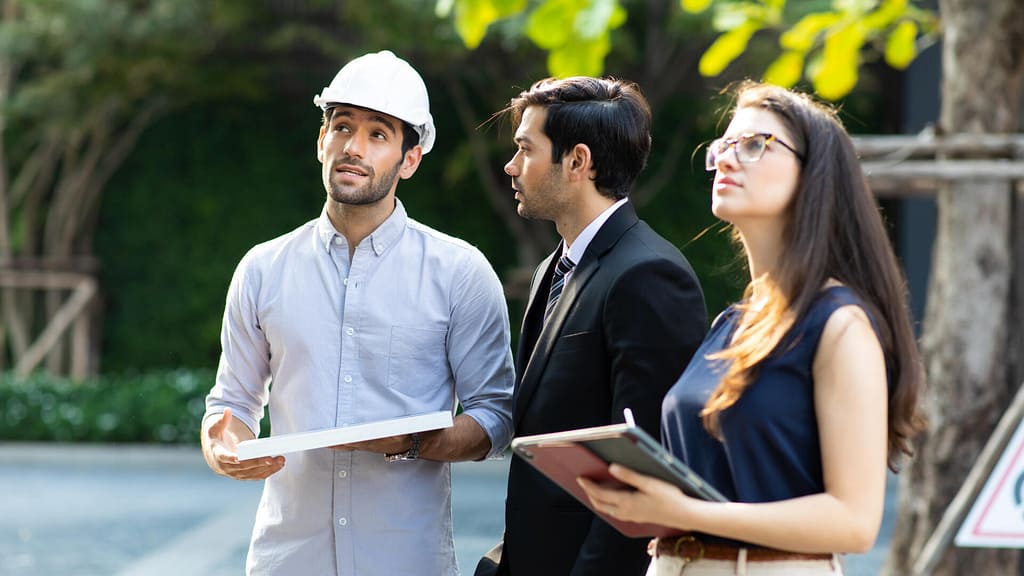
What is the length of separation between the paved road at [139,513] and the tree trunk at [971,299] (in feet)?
9.35

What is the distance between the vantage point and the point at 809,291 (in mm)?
2098

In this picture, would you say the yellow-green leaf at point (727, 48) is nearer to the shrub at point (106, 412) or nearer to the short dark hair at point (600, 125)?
the short dark hair at point (600, 125)

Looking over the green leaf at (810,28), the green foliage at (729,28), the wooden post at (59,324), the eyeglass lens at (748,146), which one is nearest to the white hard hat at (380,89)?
the eyeglass lens at (748,146)

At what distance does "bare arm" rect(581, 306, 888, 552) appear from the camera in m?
2.00

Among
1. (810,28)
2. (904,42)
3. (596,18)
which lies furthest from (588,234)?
(904,42)

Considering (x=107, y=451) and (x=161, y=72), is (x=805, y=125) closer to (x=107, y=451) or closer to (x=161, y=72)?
(x=107, y=451)

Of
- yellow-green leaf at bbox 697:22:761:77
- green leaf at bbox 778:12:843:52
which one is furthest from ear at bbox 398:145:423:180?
green leaf at bbox 778:12:843:52

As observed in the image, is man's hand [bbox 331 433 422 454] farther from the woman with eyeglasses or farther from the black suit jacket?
the woman with eyeglasses

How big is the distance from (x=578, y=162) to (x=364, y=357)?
63 centimetres

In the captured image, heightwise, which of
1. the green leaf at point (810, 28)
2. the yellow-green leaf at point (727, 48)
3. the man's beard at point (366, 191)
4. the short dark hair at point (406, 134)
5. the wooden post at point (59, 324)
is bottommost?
the wooden post at point (59, 324)

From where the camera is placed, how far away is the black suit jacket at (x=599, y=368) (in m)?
2.52

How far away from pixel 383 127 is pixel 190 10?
1096cm

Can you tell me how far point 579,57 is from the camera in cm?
496

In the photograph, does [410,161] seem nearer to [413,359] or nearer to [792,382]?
[413,359]
